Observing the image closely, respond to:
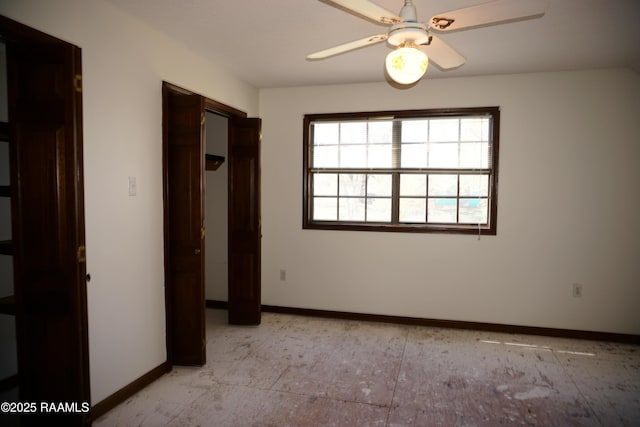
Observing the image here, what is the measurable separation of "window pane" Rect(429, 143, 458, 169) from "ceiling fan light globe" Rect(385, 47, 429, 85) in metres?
2.48

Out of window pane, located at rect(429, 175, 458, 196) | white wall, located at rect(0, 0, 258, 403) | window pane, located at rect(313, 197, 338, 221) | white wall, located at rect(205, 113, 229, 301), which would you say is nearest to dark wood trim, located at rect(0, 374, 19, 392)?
white wall, located at rect(0, 0, 258, 403)

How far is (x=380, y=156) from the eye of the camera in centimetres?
448

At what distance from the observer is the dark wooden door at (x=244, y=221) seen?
4.24 meters

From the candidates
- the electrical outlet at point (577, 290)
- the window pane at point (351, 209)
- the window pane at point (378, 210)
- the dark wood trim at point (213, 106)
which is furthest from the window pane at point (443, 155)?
the dark wood trim at point (213, 106)

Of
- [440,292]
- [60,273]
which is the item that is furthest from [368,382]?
[60,273]

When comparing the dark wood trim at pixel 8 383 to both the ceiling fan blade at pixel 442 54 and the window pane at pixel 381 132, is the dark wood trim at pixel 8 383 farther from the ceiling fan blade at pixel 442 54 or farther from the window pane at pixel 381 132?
the window pane at pixel 381 132

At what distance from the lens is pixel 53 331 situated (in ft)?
7.16

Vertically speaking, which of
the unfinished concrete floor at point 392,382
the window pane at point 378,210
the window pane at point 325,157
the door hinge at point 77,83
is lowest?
the unfinished concrete floor at point 392,382

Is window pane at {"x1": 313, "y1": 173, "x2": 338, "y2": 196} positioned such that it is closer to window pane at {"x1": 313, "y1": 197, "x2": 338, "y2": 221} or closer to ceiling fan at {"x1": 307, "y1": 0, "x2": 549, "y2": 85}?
window pane at {"x1": 313, "y1": 197, "x2": 338, "y2": 221}

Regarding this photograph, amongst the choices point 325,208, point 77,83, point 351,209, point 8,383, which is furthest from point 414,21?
point 8,383

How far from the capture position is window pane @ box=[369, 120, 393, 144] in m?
4.45

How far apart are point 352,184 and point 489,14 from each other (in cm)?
285

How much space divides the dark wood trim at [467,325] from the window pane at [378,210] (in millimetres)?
1056

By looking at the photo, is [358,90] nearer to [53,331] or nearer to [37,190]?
[37,190]
